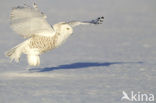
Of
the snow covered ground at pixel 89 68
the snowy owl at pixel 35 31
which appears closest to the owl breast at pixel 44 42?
the snowy owl at pixel 35 31

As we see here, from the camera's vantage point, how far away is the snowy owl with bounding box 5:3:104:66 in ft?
23.0

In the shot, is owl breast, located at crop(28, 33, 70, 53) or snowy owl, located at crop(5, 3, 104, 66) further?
owl breast, located at crop(28, 33, 70, 53)

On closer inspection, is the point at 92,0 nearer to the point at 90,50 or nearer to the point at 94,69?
the point at 90,50

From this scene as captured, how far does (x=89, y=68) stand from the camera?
8.68m

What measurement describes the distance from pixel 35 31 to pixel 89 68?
5.41 feet

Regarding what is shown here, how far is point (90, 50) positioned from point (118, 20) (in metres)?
6.60

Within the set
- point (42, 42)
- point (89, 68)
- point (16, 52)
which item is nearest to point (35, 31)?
Result: point (42, 42)

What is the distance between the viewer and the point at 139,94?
658cm

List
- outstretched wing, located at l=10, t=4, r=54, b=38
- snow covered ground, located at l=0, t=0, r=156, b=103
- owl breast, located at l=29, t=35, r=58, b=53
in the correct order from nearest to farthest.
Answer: snow covered ground, located at l=0, t=0, r=156, b=103, outstretched wing, located at l=10, t=4, r=54, b=38, owl breast, located at l=29, t=35, r=58, b=53

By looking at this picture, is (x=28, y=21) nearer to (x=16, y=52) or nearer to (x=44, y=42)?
(x=44, y=42)

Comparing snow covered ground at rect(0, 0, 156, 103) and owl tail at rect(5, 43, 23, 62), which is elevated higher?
owl tail at rect(5, 43, 23, 62)

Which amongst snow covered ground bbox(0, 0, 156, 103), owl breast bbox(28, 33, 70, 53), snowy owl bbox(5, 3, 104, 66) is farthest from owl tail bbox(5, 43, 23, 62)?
snow covered ground bbox(0, 0, 156, 103)

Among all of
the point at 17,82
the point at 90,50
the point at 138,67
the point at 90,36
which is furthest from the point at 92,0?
the point at 17,82

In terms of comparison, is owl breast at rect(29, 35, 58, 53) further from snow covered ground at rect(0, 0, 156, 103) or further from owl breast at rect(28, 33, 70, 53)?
snow covered ground at rect(0, 0, 156, 103)
